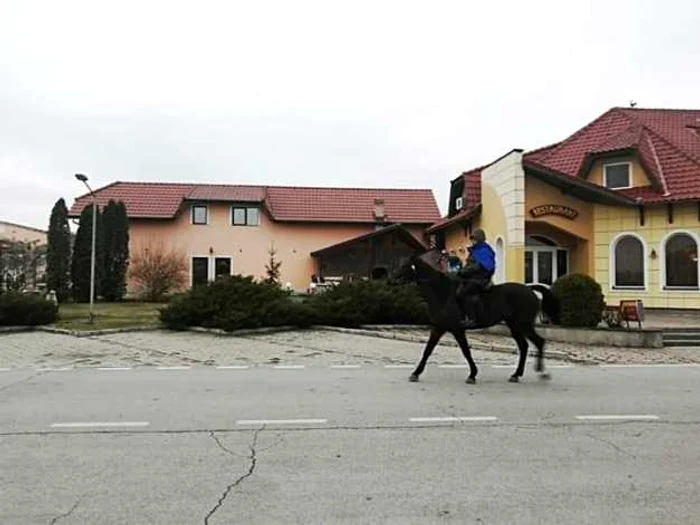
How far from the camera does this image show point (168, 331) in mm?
18594

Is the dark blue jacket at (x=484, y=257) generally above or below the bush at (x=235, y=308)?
above

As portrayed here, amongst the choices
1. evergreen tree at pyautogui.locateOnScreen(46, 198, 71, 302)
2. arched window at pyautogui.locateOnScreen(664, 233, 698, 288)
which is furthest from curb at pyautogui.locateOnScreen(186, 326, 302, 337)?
evergreen tree at pyautogui.locateOnScreen(46, 198, 71, 302)

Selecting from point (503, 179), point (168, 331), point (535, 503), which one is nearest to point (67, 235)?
point (168, 331)

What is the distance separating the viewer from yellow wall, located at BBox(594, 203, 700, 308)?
21656 millimetres

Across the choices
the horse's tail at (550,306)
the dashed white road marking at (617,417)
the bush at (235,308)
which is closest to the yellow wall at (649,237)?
the bush at (235,308)

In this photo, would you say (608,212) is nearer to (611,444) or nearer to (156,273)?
(611,444)

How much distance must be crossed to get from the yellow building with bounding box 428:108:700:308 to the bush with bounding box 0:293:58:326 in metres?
15.2

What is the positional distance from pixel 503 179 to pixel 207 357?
1371 centimetres

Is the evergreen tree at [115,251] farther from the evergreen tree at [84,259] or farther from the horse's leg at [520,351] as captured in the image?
the horse's leg at [520,351]

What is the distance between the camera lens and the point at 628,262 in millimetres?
23188

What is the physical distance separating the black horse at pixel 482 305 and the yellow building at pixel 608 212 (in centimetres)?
1220

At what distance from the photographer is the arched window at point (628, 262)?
2283 centimetres

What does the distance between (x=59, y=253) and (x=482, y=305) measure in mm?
29585

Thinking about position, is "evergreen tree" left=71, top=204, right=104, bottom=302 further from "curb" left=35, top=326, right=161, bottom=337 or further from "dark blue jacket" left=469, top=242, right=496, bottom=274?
"dark blue jacket" left=469, top=242, right=496, bottom=274
